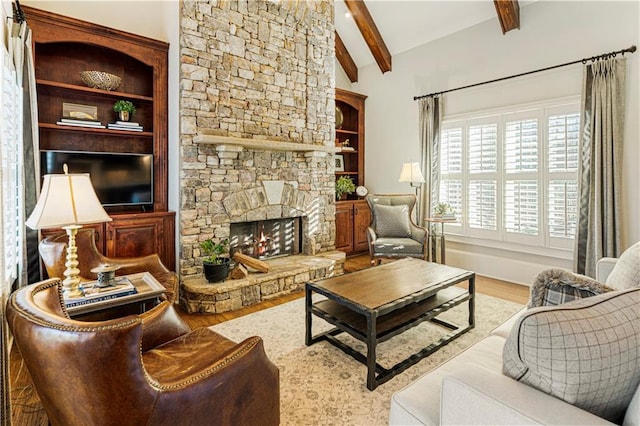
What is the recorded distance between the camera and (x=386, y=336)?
7.47ft

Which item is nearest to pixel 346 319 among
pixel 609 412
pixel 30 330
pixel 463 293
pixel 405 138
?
pixel 463 293

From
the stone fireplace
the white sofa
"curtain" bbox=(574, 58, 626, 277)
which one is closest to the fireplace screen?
the stone fireplace

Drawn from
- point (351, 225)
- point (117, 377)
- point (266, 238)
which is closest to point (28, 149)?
point (266, 238)

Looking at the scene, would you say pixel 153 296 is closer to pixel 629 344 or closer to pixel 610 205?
pixel 629 344

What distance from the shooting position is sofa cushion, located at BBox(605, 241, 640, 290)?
5.91ft

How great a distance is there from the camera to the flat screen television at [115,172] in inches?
141

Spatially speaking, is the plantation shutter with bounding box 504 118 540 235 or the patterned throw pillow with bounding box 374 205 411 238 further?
the patterned throw pillow with bounding box 374 205 411 238

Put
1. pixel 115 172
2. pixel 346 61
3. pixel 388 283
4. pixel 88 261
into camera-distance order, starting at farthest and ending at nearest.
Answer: pixel 346 61, pixel 115 172, pixel 88 261, pixel 388 283

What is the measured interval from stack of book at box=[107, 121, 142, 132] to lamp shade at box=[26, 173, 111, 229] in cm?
205

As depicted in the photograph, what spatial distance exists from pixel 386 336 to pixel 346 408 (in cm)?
51

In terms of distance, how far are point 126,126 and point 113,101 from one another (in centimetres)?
47

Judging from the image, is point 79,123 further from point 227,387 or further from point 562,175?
point 562,175

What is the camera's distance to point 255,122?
4.19 metres

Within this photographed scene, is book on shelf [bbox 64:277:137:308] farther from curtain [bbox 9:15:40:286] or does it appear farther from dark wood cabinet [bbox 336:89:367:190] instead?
→ dark wood cabinet [bbox 336:89:367:190]
